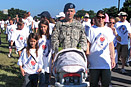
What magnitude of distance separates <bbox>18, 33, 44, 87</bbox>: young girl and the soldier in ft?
2.55

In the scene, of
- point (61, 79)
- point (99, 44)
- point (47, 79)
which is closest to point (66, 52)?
point (61, 79)

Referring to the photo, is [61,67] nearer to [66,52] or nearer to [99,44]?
[66,52]

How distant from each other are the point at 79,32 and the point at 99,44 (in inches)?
20.6

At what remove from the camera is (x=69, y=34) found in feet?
15.0

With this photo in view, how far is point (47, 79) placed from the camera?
5.83m

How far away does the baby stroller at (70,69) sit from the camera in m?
3.96

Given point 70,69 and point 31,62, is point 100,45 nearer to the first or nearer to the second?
point 70,69

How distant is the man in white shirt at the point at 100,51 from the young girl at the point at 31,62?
1.23 meters

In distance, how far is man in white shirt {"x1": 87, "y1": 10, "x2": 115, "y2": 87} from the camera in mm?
4785

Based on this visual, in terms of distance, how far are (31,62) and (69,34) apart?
1.22 meters

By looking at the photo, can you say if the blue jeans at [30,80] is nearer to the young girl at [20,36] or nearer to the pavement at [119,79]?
the pavement at [119,79]

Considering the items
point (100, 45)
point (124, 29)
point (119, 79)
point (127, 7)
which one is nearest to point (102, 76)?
point (100, 45)

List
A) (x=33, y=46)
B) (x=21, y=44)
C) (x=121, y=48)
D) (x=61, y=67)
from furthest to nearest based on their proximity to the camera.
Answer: (x=121, y=48)
(x=21, y=44)
(x=33, y=46)
(x=61, y=67)

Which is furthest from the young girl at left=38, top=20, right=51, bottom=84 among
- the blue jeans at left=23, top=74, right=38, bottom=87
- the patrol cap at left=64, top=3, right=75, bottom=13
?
the patrol cap at left=64, top=3, right=75, bottom=13
